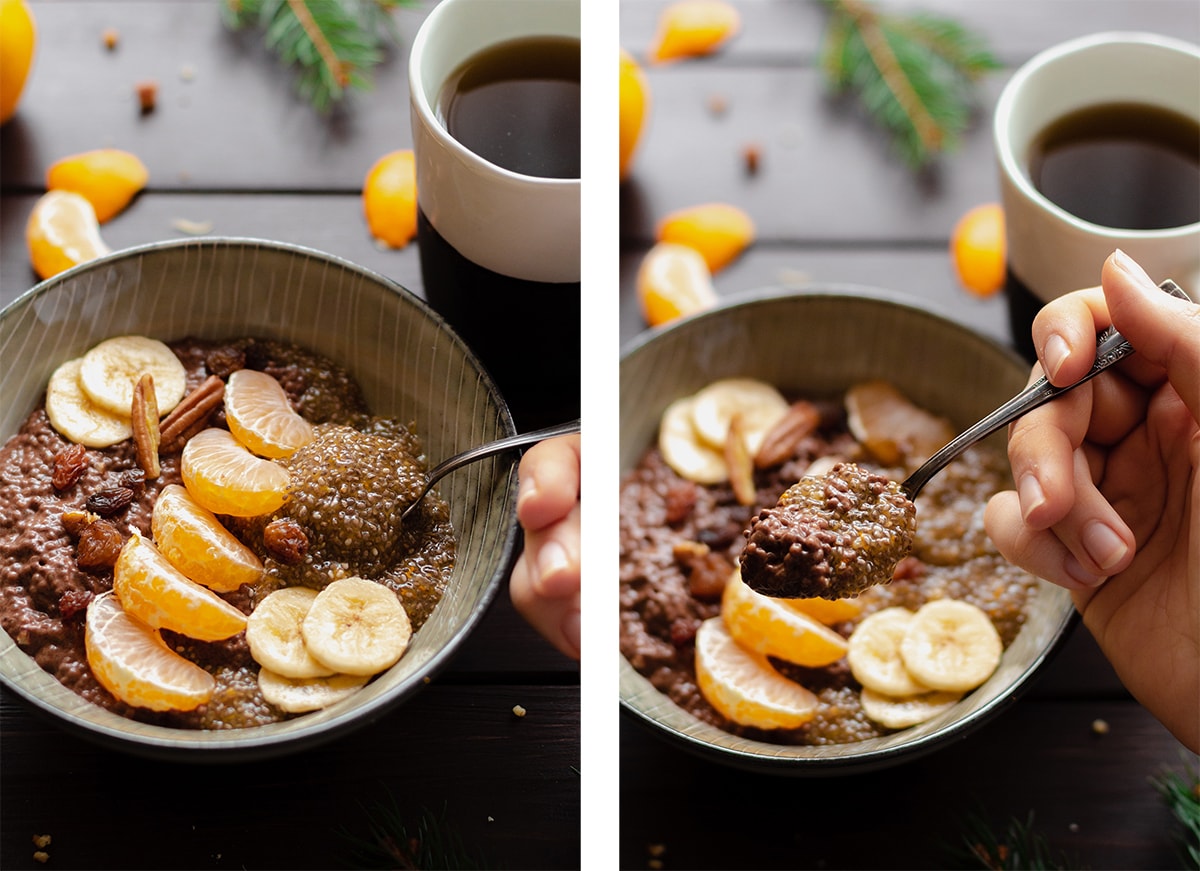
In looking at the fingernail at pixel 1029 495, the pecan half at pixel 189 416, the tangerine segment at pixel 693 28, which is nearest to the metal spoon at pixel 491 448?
the pecan half at pixel 189 416

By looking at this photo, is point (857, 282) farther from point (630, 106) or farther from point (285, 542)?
point (285, 542)

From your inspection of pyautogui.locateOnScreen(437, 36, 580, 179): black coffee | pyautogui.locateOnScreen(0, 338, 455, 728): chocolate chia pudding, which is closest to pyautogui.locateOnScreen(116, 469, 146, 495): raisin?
pyautogui.locateOnScreen(0, 338, 455, 728): chocolate chia pudding

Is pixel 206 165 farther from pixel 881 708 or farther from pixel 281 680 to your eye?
pixel 881 708

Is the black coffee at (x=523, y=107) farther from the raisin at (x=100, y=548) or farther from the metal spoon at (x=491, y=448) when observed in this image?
the raisin at (x=100, y=548)

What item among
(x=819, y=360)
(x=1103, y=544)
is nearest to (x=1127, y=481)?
(x=1103, y=544)

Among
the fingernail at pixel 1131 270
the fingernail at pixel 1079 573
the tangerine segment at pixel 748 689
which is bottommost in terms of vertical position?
the tangerine segment at pixel 748 689

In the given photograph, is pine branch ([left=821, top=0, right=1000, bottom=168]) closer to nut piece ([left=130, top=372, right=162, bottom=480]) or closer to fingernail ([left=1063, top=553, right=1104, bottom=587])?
fingernail ([left=1063, top=553, right=1104, bottom=587])

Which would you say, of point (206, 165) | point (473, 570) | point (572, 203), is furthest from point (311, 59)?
point (473, 570)
